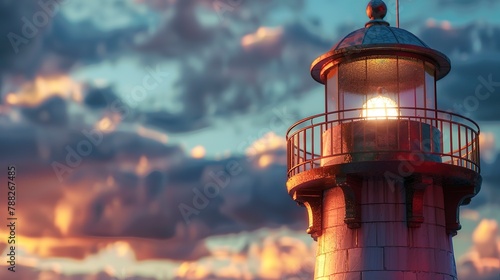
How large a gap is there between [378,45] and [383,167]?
8.85ft

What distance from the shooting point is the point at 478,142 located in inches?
882

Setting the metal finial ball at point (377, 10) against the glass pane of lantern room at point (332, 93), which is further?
the metal finial ball at point (377, 10)

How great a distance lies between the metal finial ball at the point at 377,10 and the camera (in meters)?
23.3

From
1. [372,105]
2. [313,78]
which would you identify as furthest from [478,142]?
[313,78]

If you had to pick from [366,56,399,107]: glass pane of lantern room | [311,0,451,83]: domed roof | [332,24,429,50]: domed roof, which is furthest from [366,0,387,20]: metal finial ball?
[366,56,399,107]: glass pane of lantern room

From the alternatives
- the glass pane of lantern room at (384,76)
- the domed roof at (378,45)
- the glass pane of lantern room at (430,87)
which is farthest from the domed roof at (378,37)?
the glass pane of lantern room at (430,87)

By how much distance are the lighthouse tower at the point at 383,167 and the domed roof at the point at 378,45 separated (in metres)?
0.02

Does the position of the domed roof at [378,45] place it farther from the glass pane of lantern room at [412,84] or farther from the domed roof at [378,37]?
the glass pane of lantern room at [412,84]

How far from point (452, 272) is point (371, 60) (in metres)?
4.86

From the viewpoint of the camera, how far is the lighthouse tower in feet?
70.1

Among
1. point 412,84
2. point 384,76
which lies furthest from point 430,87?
point 384,76

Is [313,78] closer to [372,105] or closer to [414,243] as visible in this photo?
[372,105]

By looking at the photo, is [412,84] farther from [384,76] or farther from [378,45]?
[378,45]

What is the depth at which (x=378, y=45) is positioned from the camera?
22.0 metres
